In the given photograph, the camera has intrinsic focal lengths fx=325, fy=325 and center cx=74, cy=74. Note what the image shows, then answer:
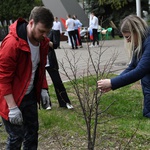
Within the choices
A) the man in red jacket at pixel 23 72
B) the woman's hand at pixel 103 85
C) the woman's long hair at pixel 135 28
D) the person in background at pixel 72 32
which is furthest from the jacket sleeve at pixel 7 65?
the person in background at pixel 72 32

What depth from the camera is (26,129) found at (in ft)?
10.7

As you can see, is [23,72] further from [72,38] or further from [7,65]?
[72,38]

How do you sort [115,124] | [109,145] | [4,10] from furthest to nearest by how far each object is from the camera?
[4,10], [115,124], [109,145]

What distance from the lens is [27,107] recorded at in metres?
3.16

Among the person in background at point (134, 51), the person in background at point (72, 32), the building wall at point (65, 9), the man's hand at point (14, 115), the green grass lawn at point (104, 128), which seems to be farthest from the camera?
the building wall at point (65, 9)

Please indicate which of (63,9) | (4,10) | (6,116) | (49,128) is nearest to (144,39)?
(6,116)

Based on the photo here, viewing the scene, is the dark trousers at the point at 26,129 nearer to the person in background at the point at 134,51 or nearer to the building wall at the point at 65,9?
the person in background at the point at 134,51

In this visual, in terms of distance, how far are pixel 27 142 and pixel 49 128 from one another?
1402 millimetres

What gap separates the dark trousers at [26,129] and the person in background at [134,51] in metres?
0.75

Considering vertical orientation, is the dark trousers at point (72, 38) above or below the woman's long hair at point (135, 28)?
below

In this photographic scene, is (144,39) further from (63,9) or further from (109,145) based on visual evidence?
(63,9)

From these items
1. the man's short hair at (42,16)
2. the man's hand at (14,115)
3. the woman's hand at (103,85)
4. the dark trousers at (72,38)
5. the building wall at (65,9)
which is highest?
the man's short hair at (42,16)

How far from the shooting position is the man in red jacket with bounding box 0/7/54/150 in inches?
106

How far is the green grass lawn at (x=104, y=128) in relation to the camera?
12.9ft
